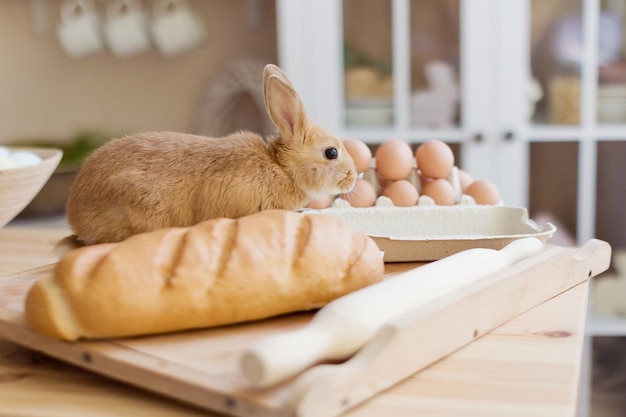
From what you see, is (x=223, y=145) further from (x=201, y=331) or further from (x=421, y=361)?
(x=421, y=361)

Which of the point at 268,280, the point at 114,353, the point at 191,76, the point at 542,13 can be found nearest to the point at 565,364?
the point at 268,280

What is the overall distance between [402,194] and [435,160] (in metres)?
0.07

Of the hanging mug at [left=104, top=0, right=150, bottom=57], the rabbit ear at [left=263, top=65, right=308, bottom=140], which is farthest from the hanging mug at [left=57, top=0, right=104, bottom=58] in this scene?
the rabbit ear at [left=263, top=65, right=308, bottom=140]

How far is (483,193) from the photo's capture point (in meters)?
1.09

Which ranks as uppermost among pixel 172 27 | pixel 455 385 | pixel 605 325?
pixel 172 27

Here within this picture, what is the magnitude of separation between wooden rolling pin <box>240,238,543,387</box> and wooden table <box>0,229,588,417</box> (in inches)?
2.0

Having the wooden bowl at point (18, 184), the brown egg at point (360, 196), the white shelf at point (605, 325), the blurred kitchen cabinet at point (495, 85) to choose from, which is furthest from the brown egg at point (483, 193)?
the white shelf at point (605, 325)

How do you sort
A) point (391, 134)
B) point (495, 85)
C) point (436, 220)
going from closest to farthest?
point (436, 220), point (495, 85), point (391, 134)

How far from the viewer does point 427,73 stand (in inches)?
93.4

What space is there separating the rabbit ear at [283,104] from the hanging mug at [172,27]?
1.85 m

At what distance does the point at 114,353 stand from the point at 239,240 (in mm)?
149

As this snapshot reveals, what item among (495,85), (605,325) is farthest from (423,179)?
(605,325)

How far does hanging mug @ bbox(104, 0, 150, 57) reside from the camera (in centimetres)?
262

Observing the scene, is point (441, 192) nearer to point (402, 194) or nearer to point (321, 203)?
point (402, 194)
